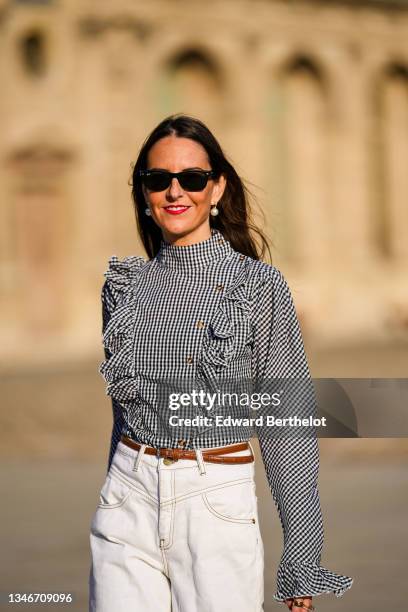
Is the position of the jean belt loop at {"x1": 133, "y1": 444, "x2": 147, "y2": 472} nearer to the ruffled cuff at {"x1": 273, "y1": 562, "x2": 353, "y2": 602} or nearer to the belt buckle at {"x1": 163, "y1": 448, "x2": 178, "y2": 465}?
the belt buckle at {"x1": 163, "y1": 448, "x2": 178, "y2": 465}

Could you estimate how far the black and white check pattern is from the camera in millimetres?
3527

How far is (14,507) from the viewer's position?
9195 millimetres

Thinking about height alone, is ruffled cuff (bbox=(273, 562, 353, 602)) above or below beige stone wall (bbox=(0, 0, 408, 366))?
below

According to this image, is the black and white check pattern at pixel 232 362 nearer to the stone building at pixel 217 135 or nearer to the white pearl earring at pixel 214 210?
the white pearl earring at pixel 214 210

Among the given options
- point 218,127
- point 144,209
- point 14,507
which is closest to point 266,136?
point 218,127

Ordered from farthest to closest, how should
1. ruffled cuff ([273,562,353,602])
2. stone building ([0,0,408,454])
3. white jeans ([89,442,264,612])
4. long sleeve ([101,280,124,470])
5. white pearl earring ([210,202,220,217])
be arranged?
stone building ([0,0,408,454]) < white pearl earring ([210,202,220,217]) < long sleeve ([101,280,124,470]) < ruffled cuff ([273,562,353,602]) < white jeans ([89,442,264,612])

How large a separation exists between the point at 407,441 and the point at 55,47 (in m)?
14.6

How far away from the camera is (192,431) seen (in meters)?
3.49

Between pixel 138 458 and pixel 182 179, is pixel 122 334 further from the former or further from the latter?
pixel 182 179

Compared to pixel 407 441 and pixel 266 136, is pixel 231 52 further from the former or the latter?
pixel 407 441

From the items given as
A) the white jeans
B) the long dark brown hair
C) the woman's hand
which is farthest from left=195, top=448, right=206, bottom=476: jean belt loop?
the long dark brown hair

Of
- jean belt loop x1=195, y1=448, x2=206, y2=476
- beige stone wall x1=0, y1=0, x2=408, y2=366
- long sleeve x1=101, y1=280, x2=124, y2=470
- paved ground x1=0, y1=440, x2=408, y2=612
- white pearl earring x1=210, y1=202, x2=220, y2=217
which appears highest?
beige stone wall x1=0, y1=0, x2=408, y2=366

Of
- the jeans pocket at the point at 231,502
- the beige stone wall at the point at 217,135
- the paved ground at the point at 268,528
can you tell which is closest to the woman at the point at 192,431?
the jeans pocket at the point at 231,502

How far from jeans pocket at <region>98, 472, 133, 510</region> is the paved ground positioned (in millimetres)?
2982
